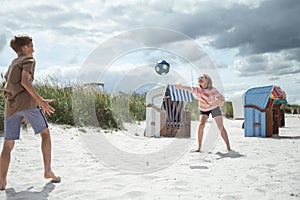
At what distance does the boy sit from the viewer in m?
3.22

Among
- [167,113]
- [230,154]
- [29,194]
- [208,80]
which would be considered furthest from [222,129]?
[29,194]

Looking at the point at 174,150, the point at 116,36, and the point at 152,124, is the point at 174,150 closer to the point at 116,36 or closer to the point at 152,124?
the point at 152,124

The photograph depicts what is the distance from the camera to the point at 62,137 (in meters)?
6.62

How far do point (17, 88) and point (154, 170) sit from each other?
6.60 feet

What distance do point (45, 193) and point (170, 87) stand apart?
5571mm

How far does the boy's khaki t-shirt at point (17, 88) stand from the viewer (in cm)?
323

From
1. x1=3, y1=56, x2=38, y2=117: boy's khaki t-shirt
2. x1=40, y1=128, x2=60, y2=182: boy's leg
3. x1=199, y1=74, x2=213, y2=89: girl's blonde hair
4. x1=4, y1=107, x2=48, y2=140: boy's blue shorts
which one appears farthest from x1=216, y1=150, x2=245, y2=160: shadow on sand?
x1=3, y1=56, x2=38, y2=117: boy's khaki t-shirt

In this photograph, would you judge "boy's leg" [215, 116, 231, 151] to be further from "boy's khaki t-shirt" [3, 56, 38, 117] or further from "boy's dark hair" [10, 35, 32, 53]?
"boy's dark hair" [10, 35, 32, 53]

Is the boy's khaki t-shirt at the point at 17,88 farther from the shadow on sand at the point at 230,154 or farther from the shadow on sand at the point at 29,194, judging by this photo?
the shadow on sand at the point at 230,154

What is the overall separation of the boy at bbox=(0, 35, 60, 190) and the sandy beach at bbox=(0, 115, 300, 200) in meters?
0.56

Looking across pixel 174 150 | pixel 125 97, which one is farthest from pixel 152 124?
pixel 125 97

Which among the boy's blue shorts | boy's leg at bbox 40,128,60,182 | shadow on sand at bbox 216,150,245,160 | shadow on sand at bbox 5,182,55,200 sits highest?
the boy's blue shorts

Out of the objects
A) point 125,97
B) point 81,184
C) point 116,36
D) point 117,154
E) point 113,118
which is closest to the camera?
point 81,184

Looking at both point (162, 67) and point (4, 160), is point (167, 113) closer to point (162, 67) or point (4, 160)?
point (162, 67)
